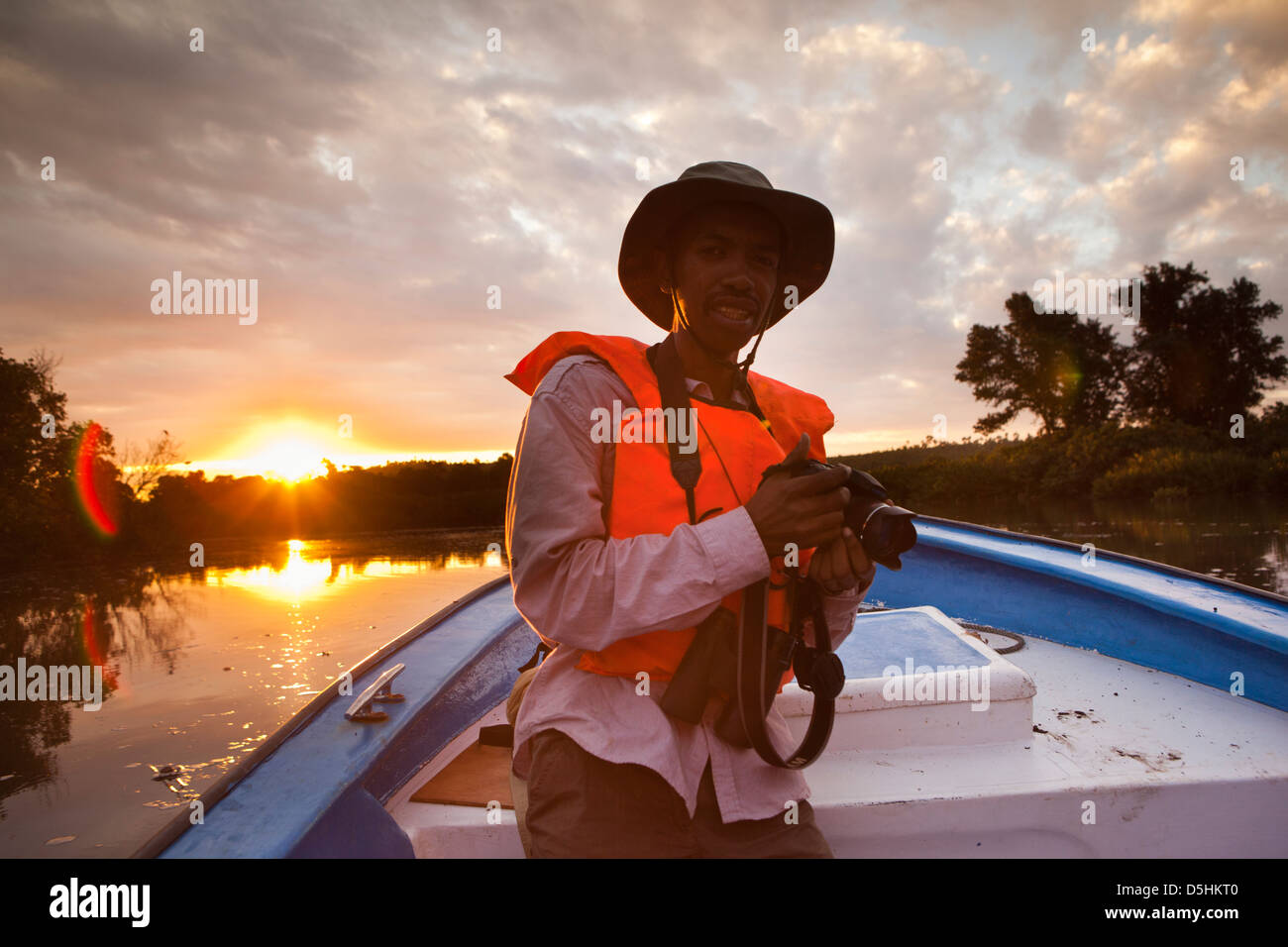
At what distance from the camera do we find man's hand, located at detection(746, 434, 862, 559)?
4.24 ft

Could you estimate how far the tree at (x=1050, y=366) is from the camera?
27625 mm

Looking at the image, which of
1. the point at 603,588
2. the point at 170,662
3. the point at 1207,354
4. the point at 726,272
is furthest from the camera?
the point at 1207,354

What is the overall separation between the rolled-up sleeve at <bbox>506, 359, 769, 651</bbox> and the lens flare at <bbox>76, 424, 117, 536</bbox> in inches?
1346

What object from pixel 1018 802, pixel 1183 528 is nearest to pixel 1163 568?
pixel 1018 802

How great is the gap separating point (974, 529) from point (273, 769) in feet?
14.7

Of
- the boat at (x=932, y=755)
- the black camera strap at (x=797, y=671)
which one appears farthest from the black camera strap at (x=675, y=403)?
the boat at (x=932, y=755)

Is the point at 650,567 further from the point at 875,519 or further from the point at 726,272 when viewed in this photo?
the point at 726,272

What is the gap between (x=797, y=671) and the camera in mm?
1492

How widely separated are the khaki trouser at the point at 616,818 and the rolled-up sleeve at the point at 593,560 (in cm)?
22

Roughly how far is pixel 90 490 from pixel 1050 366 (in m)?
38.7

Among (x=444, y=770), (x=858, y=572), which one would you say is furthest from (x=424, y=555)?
(x=858, y=572)

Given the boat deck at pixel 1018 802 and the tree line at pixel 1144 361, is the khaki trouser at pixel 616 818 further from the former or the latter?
the tree line at pixel 1144 361

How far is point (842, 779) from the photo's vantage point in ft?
6.17
